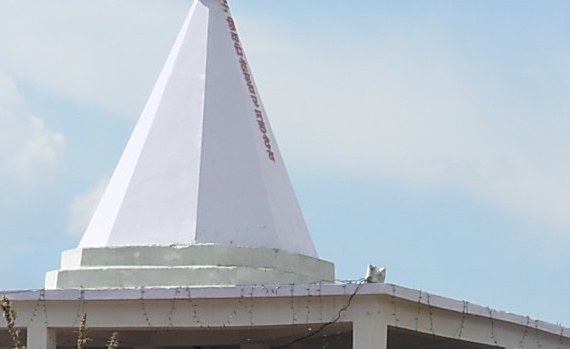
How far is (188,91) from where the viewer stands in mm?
20375

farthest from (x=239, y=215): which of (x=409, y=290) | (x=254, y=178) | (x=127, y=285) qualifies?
(x=409, y=290)

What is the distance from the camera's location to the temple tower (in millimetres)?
18250

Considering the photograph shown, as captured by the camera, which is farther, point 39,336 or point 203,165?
point 203,165

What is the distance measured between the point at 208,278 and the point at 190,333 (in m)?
1.65

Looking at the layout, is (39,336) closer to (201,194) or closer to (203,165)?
(201,194)

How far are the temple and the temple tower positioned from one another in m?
0.02

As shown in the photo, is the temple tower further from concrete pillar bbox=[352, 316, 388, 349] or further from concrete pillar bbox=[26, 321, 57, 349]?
concrete pillar bbox=[352, 316, 388, 349]

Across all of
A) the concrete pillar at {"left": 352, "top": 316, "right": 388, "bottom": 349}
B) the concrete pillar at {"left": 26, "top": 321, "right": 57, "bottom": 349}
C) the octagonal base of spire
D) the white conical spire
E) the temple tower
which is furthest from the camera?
the white conical spire

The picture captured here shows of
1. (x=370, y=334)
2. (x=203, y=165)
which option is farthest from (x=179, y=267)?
(x=370, y=334)

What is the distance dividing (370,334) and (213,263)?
2784 millimetres

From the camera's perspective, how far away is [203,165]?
19.4 metres

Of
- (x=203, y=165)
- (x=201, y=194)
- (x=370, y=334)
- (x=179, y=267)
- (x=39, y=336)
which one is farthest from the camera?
(x=203, y=165)

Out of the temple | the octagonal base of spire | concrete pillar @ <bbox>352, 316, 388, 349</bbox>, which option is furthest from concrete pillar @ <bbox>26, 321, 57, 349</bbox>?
concrete pillar @ <bbox>352, 316, 388, 349</bbox>

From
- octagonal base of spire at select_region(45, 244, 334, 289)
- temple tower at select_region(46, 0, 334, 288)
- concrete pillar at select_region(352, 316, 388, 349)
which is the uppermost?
temple tower at select_region(46, 0, 334, 288)
